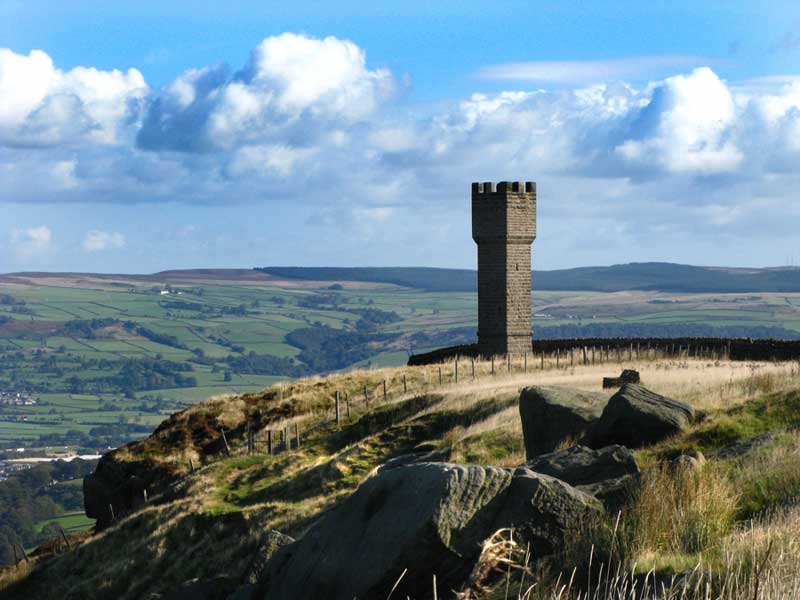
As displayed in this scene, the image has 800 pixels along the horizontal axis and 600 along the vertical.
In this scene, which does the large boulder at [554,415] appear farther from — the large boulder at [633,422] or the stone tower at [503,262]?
the stone tower at [503,262]

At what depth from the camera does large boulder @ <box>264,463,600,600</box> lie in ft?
32.1

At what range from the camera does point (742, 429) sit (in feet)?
64.1

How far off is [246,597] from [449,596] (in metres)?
3.36

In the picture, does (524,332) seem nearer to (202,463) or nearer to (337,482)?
(202,463)

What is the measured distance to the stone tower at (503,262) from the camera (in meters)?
53.6

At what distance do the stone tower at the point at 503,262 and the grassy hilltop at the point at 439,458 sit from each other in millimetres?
6942

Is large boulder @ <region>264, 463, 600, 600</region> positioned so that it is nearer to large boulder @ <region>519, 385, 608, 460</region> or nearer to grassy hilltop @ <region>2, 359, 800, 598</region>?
grassy hilltop @ <region>2, 359, 800, 598</region>

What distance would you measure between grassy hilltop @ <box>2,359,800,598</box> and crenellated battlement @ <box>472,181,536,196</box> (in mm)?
10782

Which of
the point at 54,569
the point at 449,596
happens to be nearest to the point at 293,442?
the point at 54,569

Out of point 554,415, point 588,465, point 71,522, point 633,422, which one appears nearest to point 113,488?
point 554,415

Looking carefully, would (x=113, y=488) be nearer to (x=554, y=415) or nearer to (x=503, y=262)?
(x=503, y=262)

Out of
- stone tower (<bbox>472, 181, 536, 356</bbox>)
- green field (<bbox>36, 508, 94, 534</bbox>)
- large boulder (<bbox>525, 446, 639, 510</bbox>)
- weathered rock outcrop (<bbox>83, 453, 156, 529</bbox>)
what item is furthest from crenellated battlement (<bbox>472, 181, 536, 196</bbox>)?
green field (<bbox>36, 508, 94, 534</bbox>)

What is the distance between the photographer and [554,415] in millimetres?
21234

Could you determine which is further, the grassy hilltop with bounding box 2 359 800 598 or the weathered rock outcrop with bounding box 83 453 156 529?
the weathered rock outcrop with bounding box 83 453 156 529
